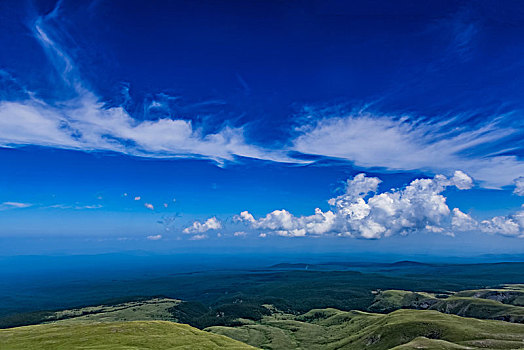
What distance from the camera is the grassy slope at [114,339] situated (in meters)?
94.5

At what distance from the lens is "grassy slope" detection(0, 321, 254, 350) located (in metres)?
94.5

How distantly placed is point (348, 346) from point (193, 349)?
10167 cm

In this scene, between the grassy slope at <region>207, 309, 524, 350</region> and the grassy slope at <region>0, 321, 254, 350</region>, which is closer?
the grassy slope at <region>0, 321, 254, 350</region>

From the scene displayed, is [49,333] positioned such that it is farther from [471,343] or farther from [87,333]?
[471,343]

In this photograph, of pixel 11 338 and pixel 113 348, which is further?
pixel 11 338

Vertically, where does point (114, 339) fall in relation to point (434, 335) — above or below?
above

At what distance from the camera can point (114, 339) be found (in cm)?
10338

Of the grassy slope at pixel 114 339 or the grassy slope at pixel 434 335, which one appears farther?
the grassy slope at pixel 434 335

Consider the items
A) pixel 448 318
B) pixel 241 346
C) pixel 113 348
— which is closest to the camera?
pixel 113 348

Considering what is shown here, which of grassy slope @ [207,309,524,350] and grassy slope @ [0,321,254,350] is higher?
grassy slope @ [0,321,254,350]

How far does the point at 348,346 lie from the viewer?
16875 cm

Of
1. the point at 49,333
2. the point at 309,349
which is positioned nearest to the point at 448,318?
the point at 309,349

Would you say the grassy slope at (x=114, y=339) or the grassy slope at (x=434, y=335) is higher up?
the grassy slope at (x=114, y=339)

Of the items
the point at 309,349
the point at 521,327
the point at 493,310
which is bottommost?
the point at 309,349
